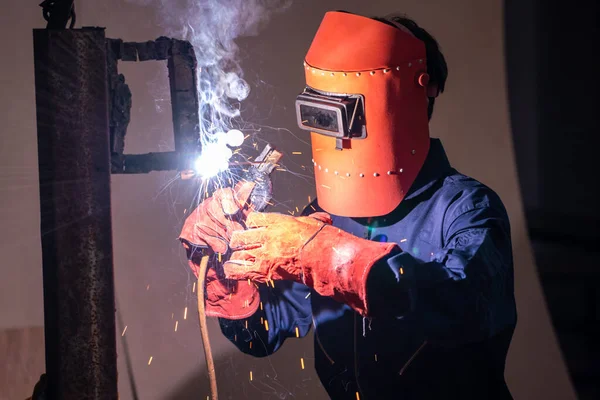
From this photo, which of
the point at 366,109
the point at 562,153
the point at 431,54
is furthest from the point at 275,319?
the point at 562,153

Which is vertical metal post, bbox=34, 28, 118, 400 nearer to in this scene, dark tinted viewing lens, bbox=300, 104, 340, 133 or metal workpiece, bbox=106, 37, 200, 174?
metal workpiece, bbox=106, 37, 200, 174

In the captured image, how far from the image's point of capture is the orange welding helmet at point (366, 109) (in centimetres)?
152

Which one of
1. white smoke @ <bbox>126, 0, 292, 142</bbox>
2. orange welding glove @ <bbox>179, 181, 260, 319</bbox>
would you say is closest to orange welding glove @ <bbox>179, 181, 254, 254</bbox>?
orange welding glove @ <bbox>179, 181, 260, 319</bbox>

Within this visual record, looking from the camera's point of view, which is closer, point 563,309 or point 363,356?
point 363,356

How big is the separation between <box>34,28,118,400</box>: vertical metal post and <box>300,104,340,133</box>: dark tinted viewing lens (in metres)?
0.48

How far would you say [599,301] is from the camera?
6.78 feet

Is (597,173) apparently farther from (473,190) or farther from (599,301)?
(473,190)

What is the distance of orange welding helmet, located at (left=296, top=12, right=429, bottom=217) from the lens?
152cm

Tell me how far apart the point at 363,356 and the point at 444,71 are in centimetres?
80

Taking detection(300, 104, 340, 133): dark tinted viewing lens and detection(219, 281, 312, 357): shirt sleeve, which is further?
detection(219, 281, 312, 357): shirt sleeve

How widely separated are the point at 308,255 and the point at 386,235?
386mm

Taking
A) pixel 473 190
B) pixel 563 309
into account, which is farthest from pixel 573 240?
pixel 473 190

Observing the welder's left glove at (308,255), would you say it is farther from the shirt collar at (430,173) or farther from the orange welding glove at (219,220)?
the shirt collar at (430,173)

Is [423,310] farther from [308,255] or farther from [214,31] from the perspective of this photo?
[214,31]
